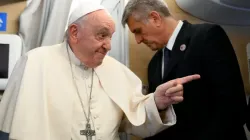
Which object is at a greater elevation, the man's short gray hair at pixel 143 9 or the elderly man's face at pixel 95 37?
the man's short gray hair at pixel 143 9

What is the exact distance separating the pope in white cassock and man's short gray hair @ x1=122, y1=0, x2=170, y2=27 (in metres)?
0.33

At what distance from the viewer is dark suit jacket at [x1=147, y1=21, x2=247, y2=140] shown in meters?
1.23

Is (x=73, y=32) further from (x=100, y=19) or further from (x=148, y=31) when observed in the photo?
(x=148, y=31)

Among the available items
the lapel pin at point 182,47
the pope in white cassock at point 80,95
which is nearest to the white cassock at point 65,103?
the pope in white cassock at point 80,95

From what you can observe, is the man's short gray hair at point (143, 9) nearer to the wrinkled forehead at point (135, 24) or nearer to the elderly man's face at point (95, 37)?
the wrinkled forehead at point (135, 24)

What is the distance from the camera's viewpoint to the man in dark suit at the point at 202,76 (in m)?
1.23

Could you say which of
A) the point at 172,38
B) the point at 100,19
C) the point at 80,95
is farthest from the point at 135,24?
the point at 80,95

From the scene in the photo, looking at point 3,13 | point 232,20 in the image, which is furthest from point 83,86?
point 232,20

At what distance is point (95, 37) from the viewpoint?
1143 millimetres

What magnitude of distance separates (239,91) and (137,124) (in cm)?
42

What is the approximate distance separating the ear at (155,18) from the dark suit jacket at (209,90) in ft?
0.51

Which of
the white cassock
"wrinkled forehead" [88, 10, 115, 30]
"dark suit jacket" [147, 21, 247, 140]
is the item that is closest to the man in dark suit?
"dark suit jacket" [147, 21, 247, 140]

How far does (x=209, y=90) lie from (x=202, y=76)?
6 cm

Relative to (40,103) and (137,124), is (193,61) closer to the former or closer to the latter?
(137,124)
